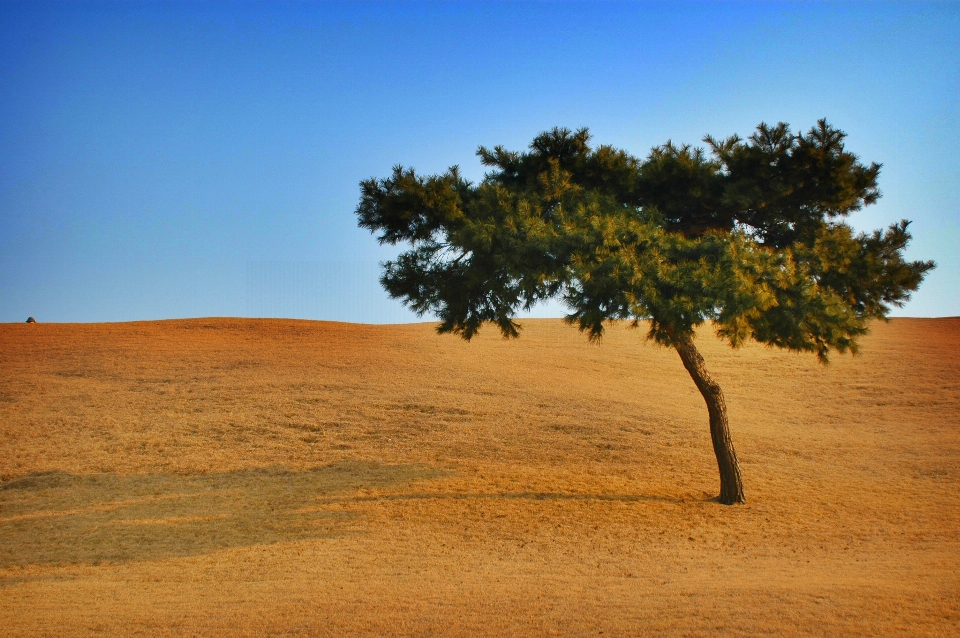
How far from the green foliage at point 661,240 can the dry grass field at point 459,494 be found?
416cm

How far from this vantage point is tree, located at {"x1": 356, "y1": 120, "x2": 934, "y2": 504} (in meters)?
13.1

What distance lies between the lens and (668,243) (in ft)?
44.6

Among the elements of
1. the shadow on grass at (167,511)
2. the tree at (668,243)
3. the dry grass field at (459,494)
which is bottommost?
the shadow on grass at (167,511)

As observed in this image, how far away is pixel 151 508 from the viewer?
51.7ft

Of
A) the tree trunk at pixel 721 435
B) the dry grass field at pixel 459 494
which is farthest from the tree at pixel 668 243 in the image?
the dry grass field at pixel 459 494

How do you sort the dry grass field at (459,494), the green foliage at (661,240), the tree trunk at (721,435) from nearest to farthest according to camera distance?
the dry grass field at (459,494) → the green foliage at (661,240) → the tree trunk at (721,435)

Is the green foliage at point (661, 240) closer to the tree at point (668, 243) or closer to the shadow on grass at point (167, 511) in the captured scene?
the tree at point (668, 243)

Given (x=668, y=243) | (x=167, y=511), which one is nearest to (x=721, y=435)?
(x=668, y=243)

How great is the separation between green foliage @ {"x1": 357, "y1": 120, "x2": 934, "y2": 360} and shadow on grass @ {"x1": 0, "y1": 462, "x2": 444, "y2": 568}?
5.30 m

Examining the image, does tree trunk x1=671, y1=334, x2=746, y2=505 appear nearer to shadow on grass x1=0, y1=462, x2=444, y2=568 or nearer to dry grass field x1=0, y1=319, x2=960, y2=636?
dry grass field x1=0, y1=319, x2=960, y2=636

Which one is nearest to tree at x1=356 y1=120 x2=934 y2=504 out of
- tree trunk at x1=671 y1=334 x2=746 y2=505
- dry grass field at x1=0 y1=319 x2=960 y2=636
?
tree trunk at x1=671 y1=334 x2=746 y2=505

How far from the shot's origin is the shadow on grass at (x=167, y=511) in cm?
1333

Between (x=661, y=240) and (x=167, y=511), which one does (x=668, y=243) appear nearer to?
(x=661, y=240)

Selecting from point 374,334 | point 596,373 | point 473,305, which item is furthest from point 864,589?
point 374,334
